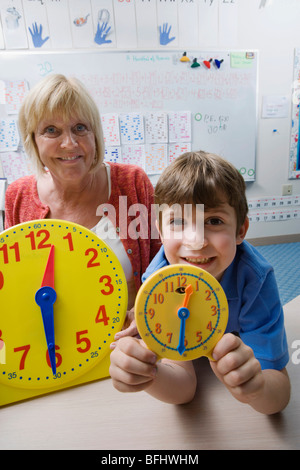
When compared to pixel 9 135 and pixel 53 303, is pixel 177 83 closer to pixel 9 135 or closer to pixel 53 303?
pixel 9 135

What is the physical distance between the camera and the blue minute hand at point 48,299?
0.50 m

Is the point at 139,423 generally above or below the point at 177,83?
below

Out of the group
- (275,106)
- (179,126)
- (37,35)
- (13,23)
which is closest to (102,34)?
(37,35)

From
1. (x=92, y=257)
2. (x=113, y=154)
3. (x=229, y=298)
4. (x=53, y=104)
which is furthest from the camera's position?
(x=113, y=154)

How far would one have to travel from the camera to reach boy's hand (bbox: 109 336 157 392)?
1.45 ft

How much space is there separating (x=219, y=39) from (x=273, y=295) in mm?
2484

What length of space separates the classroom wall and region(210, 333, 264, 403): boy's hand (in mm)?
2511

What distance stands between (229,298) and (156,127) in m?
2.12

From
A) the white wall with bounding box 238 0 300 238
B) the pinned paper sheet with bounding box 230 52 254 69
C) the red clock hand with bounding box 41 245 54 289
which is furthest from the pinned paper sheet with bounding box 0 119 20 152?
the red clock hand with bounding box 41 245 54 289

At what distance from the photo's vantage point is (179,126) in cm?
257

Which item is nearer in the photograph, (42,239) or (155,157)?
(42,239)

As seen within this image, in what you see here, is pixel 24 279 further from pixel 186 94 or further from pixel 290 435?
pixel 186 94

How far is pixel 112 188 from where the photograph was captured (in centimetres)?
107

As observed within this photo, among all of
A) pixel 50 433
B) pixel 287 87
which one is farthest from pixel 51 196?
pixel 287 87
